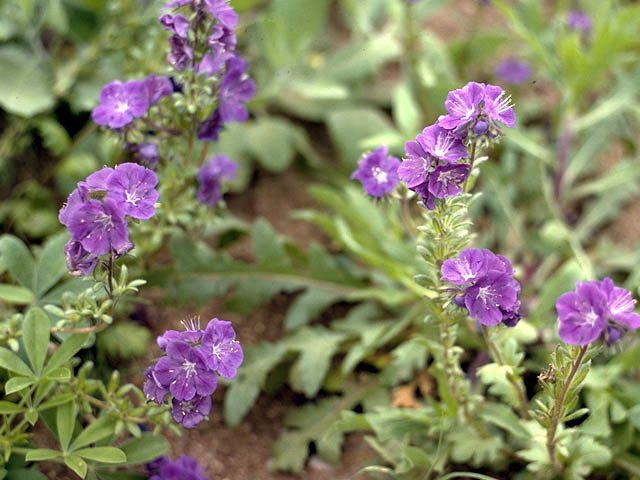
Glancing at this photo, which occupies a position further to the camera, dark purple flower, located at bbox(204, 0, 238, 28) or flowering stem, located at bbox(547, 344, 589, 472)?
dark purple flower, located at bbox(204, 0, 238, 28)

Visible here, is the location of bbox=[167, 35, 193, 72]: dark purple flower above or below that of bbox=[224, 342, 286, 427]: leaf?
above

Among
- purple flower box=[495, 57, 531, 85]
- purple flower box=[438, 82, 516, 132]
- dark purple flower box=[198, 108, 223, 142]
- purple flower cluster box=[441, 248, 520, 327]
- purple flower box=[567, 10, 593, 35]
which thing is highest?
purple flower box=[567, 10, 593, 35]

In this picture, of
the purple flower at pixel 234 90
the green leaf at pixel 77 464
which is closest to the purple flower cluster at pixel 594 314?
the purple flower at pixel 234 90

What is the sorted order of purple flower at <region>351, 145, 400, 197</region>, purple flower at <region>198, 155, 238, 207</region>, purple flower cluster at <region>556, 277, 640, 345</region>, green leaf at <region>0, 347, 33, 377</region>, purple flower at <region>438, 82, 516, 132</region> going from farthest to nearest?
purple flower at <region>198, 155, 238, 207</region>, purple flower at <region>351, 145, 400, 197</region>, green leaf at <region>0, 347, 33, 377</region>, purple flower at <region>438, 82, 516, 132</region>, purple flower cluster at <region>556, 277, 640, 345</region>

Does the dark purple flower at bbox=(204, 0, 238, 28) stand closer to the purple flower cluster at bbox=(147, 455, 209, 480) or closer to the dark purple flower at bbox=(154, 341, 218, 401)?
the dark purple flower at bbox=(154, 341, 218, 401)

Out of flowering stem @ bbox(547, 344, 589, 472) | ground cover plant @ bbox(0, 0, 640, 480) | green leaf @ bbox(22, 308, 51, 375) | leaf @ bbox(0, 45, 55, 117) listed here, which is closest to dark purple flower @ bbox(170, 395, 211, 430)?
ground cover plant @ bbox(0, 0, 640, 480)

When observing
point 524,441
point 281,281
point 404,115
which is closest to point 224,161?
point 281,281
